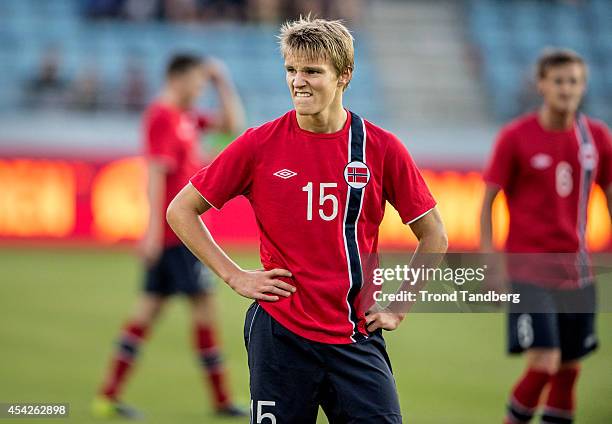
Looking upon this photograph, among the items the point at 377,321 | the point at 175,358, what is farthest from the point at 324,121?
the point at 175,358

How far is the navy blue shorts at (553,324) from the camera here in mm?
5539

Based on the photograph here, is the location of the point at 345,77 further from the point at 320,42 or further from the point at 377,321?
the point at 377,321

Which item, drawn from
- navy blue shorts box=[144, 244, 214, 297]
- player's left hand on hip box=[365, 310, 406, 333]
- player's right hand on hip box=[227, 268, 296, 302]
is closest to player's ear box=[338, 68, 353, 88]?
player's right hand on hip box=[227, 268, 296, 302]

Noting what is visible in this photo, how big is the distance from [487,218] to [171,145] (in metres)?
2.43

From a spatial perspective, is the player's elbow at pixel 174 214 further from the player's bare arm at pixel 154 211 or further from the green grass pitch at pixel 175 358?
the player's bare arm at pixel 154 211

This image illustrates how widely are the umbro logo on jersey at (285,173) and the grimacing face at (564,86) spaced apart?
89.7 inches

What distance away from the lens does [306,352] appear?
397 cm

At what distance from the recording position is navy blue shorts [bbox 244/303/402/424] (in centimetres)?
394

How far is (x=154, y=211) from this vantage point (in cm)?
712

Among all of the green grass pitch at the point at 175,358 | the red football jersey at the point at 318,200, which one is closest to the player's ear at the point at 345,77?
the red football jersey at the point at 318,200

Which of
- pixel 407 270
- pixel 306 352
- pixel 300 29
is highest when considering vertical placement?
pixel 300 29

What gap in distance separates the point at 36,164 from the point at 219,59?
535 centimetres

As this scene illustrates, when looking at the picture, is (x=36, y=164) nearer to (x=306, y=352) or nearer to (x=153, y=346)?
(x=153, y=346)

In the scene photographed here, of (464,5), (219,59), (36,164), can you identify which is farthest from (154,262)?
(464,5)
